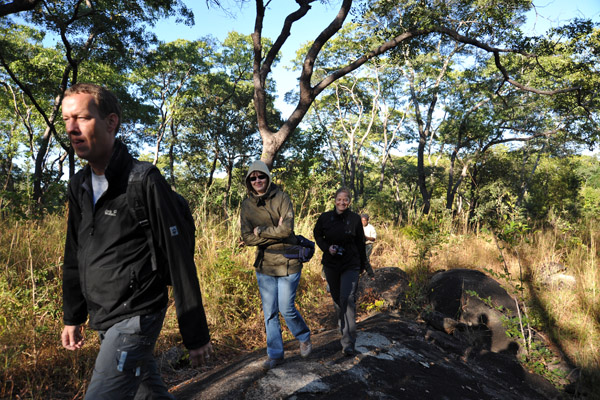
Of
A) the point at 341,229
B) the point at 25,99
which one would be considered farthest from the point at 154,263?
the point at 25,99

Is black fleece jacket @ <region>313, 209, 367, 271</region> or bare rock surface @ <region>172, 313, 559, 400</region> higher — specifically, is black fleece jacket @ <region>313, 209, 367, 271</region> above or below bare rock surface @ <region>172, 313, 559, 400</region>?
above

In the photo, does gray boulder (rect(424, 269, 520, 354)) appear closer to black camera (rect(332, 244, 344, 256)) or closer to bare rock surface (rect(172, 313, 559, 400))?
bare rock surface (rect(172, 313, 559, 400))

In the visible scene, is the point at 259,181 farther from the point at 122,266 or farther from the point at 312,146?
the point at 312,146

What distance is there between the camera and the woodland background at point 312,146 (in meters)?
4.20

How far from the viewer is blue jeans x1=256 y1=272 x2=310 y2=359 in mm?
3027

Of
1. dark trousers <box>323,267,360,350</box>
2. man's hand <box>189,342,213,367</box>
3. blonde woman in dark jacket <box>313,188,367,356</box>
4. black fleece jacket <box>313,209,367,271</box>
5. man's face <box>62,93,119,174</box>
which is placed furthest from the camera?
black fleece jacket <box>313,209,367,271</box>

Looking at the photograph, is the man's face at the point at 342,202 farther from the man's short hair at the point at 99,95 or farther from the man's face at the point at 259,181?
the man's short hair at the point at 99,95

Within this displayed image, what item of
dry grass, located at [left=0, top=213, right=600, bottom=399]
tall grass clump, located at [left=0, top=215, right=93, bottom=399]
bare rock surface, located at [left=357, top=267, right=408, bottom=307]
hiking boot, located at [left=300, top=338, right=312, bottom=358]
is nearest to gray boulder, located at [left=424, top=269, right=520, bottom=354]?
dry grass, located at [left=0, top=213, right=600, bottom=399]

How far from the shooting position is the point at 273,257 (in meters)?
3.05

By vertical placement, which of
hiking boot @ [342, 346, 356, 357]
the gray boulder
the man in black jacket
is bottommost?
the gray boulder

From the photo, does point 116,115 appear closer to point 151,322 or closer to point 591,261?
point 151,322

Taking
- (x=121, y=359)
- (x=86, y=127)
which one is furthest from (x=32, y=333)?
(x=86, y=127)

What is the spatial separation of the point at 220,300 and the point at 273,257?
181 cm

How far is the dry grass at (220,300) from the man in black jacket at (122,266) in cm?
206
